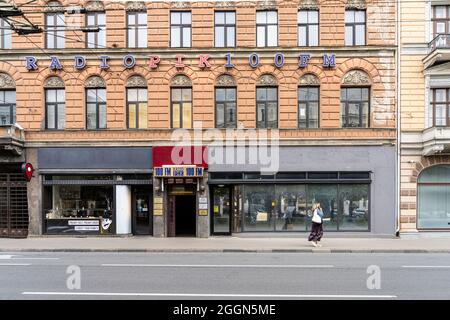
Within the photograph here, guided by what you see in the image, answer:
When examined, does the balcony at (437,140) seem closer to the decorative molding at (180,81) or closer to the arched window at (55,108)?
the decorative molding at (180,81)

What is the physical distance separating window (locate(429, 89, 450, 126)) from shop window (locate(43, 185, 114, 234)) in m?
16.1

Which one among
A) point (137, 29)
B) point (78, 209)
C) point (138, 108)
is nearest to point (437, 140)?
point (138, 108)

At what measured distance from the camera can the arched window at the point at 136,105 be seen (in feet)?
61.8

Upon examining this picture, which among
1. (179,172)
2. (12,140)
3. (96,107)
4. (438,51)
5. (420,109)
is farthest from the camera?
(96,107)

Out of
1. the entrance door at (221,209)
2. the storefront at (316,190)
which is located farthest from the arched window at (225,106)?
the entrance door at (221,209)

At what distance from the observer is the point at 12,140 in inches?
701

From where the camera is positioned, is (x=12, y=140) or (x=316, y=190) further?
(x=316, y=190)

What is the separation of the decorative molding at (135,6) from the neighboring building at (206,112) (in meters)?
0.07

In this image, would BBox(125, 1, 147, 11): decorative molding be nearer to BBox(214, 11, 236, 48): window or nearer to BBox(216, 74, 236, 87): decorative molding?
BBox(214, 11, 236, 48): window

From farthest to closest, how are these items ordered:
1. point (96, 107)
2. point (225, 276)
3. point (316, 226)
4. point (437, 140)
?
point (96, 107), point (437, 140), point (316, 226), point (225, 276)

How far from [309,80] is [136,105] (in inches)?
340

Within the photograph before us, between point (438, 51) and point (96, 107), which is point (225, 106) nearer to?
point (96, 107)

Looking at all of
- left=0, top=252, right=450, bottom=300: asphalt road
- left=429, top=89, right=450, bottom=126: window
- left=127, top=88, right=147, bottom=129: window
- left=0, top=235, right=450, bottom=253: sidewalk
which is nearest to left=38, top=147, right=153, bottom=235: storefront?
left=0, top=235, right=450, bottom=253: sidewalk

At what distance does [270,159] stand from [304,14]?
731 cm
